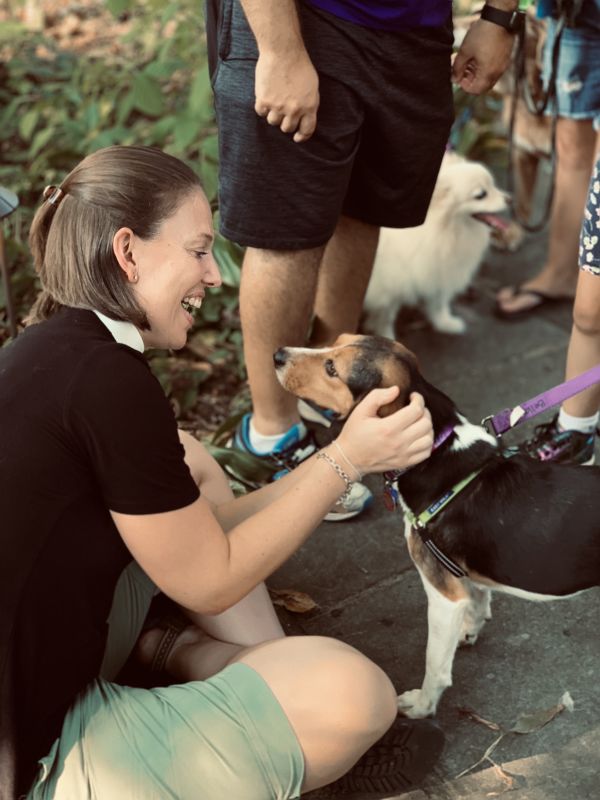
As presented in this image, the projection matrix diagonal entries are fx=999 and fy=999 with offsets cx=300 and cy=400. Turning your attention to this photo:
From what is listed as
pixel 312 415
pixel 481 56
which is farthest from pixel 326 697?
pixel 481 56

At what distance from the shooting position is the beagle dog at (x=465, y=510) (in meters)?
2.25

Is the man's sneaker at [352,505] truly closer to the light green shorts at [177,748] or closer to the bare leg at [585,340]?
the bare leg at [585,340]

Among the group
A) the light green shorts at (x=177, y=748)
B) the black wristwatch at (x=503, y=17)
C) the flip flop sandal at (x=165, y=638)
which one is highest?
the black wristwatch at (x=503, y=17)

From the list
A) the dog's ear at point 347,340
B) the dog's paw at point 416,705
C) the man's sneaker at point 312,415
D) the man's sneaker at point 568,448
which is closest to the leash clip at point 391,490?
the dog's ear at point 347,340

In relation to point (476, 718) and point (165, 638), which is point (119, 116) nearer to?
point (165, 638)

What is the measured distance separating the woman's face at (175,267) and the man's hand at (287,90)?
1.84 feet

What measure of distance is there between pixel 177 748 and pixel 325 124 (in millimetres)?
1603

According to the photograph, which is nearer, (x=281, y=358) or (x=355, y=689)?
(x=355, y=689)

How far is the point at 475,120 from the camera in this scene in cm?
571

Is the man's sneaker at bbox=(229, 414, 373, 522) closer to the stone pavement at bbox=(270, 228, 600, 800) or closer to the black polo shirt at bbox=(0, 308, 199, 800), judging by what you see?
the stone pavement at bbox=(270, 228, 600, 800)

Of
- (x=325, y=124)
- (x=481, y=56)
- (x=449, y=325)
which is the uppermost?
(x=481, y=56)

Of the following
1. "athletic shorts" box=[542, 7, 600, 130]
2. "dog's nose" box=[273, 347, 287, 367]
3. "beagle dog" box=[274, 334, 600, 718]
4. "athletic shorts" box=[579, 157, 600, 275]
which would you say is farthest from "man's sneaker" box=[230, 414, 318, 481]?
"athletic shorts" box=[542, 7, 600, 130]

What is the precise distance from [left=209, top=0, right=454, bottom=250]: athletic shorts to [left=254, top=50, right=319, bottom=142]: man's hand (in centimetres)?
10

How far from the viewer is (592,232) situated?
2.73 m
